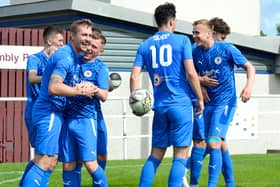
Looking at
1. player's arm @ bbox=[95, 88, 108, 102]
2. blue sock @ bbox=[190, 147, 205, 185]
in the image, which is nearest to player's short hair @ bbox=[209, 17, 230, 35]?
blue sock @ bbox=[190, 147, 205, 185]

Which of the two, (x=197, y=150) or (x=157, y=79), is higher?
(x=157, y=79)

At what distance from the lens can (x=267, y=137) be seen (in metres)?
22.9

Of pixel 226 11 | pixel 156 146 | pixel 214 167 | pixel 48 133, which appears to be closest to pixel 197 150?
pixel 214 167

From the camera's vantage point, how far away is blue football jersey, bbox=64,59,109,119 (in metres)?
7.66

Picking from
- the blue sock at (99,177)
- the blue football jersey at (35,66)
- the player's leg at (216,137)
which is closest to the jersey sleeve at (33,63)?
the blue football jersey at (35,66)

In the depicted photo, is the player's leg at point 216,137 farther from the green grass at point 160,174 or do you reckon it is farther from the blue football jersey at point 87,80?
the blue football jersey at point 87,80

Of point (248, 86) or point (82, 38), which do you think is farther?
point (248, 86)

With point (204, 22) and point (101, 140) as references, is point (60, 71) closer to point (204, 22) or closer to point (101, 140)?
point (101, 140)

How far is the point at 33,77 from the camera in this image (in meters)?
8.93

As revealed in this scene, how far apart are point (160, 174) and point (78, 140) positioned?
4.70 m

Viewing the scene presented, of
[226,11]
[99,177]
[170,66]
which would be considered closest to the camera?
[99,177]

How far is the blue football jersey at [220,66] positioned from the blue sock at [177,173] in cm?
142

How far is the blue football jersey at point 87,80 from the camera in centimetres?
766

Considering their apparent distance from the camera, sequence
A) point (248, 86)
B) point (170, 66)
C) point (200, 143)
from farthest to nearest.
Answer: point (200, 143) → point (248, 86) → point (170, 66)
